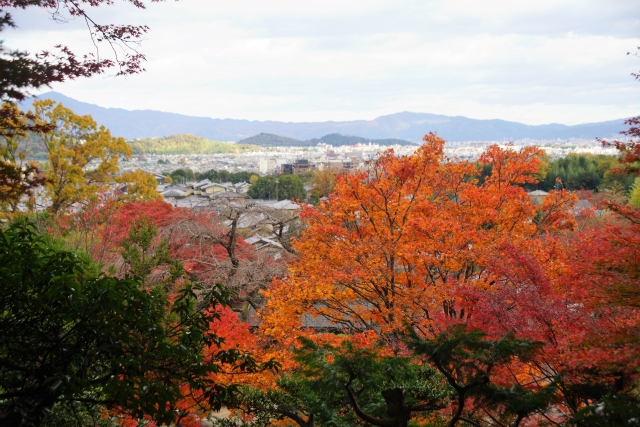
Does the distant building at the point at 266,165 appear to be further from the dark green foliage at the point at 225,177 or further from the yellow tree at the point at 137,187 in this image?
the yellow tree at the point at 137,187

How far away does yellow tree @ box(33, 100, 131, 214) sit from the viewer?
18906 millimetres

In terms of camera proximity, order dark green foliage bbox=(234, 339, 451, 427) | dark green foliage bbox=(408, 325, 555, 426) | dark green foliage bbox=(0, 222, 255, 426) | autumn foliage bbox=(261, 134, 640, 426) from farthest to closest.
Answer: autumn foliage bbox=(261, 134, 640, 426), dark green foliage bbox=(234, 339, 451, 427), dark green foliage bbox=(408, 325, 555, 426), dark green foliage bbox=(0, 222, 255, 426)

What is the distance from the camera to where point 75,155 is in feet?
63.7

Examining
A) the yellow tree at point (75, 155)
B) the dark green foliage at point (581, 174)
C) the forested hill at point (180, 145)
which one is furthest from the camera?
the forested hill at point (180, 145)

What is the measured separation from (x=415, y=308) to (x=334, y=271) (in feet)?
5.15

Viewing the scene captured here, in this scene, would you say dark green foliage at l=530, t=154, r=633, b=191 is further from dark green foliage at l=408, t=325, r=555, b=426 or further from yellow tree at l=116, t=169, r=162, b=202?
dark green foliage at l=408, t=325, r=555, b=426

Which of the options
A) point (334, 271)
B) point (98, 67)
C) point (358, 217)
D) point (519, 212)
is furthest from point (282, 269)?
point (98, 67)

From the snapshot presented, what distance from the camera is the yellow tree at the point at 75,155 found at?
18.9 meters

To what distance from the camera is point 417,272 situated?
10.1 meters

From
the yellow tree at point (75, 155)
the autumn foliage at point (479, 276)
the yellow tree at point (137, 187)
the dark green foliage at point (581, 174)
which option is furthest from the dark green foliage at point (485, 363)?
the dark green foliage at point (581, 174)

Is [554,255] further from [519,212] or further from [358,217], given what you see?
[358,217]

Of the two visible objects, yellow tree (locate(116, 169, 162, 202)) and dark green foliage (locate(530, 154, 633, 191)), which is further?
dark green foliage (locate(530, 154, 633, 191))

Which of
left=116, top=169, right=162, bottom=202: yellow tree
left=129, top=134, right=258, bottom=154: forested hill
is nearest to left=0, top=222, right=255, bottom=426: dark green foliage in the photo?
left=116, top=169, right=162, bottom=202: yellow tree

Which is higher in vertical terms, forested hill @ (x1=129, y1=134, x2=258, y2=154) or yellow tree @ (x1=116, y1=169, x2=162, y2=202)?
yellow tree @ (x1=116, y1=169, x2=162, y2=202)
